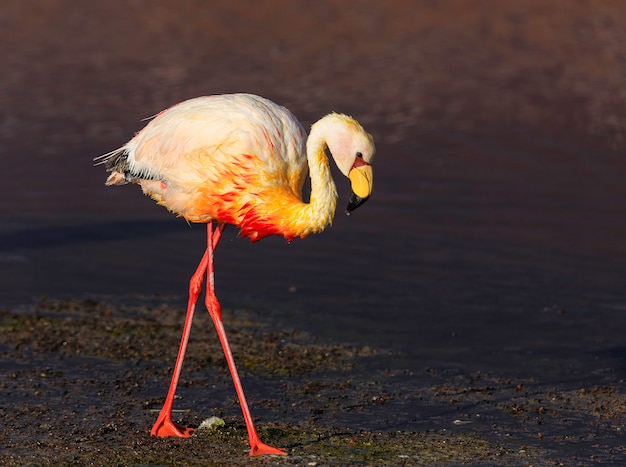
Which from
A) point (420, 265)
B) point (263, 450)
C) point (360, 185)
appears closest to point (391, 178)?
point (420, 265)

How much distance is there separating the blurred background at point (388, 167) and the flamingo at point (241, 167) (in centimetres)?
172

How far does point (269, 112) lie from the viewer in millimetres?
7094

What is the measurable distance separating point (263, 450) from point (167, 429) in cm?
61

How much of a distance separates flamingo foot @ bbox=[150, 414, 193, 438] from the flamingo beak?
1506 mm

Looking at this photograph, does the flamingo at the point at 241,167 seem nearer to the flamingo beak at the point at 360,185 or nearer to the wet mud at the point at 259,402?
the flamingo beak at the point at 360,185

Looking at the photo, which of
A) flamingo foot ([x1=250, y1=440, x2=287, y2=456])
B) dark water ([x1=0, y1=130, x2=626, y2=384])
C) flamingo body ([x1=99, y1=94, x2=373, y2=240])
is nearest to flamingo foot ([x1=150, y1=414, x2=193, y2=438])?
flamingo foot ([x1=250, y1=440, x2=287, y2=456])

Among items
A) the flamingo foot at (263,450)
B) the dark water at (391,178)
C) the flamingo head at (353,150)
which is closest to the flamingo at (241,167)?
the flamingo head at (353,150)

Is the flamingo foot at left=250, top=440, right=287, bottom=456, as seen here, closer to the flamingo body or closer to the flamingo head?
the flamingo body

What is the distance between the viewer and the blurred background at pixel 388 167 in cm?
912

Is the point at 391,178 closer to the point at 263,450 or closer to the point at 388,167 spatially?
the point at 388,167

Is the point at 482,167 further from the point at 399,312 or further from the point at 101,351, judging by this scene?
the point at 101,351

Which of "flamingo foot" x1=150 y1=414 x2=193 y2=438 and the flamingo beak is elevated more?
the flamingo beak

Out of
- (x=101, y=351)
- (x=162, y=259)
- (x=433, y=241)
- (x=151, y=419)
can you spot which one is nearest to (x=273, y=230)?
(x=151, y=419)

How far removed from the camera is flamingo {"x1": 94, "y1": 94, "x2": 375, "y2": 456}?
666cm
